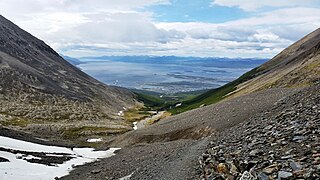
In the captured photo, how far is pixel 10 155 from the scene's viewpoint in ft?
137

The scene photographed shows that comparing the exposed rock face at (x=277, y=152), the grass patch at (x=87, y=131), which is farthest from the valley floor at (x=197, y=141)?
the grass patch at (x=87, y=131)

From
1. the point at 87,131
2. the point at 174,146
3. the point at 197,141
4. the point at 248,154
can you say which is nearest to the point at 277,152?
the point at 248,154

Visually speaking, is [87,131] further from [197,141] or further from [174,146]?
[197,141]

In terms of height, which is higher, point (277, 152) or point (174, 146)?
point (277, 152)

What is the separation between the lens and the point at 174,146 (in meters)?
42.7

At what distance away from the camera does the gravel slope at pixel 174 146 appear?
102 feet

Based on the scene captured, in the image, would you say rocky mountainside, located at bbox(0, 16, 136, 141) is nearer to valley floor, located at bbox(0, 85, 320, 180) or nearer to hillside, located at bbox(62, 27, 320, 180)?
valley floor, located at bbox(0, 85, 320, 180)

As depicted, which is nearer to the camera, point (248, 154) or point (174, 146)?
point (248, 154)

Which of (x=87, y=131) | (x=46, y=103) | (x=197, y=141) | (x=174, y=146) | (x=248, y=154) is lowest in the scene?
(x=174, y=146)

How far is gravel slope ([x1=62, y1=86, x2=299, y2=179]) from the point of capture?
31.1 metres

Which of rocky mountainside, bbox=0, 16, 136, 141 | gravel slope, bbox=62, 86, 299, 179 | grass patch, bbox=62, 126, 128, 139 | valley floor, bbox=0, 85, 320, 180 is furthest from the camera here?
rocky mountainside, bbox=0, 16, 136, 141

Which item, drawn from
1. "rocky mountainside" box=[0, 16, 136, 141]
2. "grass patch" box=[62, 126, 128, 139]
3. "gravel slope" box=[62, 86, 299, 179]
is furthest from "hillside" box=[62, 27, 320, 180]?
"rocky mountainside" box=[0, 16, 136, 141]

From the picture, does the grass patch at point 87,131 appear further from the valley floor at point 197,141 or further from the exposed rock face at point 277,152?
the exposed rock face at point 277,152

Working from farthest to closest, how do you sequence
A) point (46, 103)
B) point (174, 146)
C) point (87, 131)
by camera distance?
point (46, 103), point (87, 131), point (174, 146)
